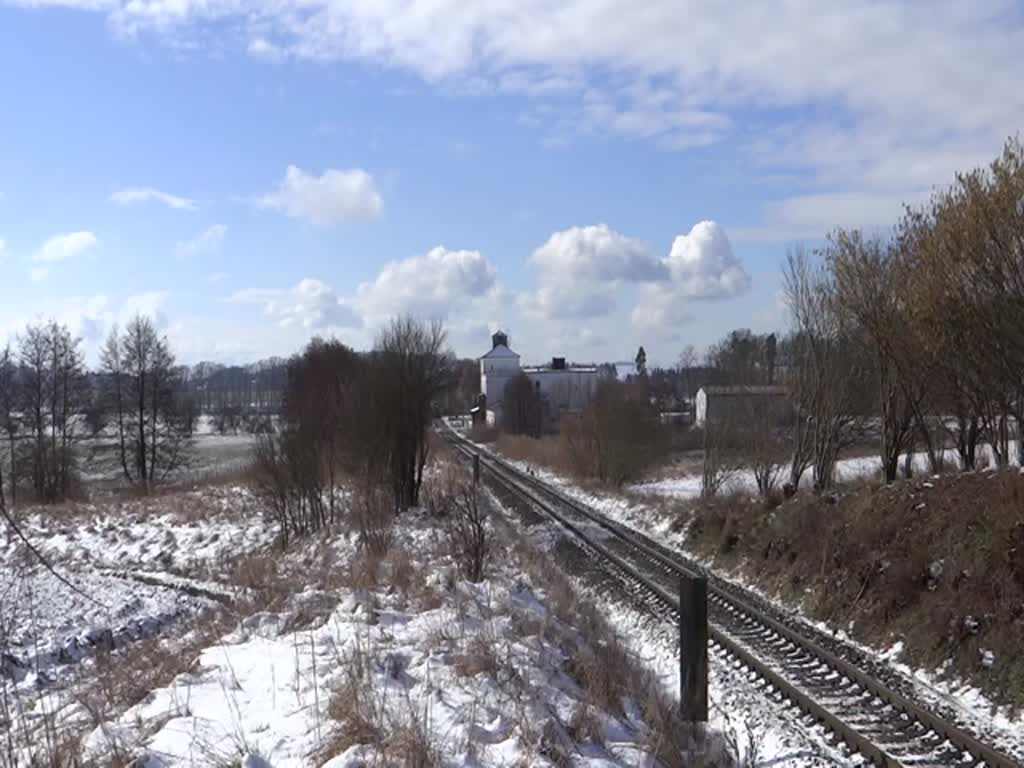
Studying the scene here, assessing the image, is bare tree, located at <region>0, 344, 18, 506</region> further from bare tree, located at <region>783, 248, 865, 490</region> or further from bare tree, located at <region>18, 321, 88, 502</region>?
bare tree, located at <region>783, 248, 865, 490</region>

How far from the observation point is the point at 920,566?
40.1ft

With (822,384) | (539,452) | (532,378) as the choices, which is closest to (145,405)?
(539,452)

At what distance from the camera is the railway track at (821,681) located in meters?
7.77

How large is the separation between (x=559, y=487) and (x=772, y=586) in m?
22.3

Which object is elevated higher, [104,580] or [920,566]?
[920,566]

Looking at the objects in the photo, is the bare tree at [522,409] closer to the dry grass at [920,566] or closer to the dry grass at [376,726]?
the dry grass at [920,566]

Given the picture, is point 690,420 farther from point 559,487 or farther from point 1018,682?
point 1018,682

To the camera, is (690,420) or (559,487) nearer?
(559,487)

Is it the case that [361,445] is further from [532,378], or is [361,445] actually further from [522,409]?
[532,378]

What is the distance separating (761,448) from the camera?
28.8 m

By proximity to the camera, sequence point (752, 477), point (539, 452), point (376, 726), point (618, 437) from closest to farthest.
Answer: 1. point (376, 726)
2. point (752, 477)
3. point (618, 437)
4. point (539, 452)

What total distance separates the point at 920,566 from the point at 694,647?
5.43 m

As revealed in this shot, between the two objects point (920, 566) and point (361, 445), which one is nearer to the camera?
point (920, 566)

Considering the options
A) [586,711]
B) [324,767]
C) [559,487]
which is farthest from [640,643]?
[559,487]
